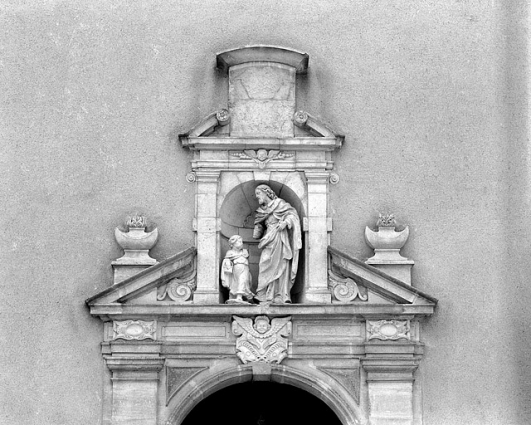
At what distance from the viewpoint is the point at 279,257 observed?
1669cm

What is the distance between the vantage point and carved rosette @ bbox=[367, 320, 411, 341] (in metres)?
16.5

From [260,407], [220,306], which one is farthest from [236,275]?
[260,407]

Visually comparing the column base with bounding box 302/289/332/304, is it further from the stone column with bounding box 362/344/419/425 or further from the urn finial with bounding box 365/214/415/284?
the stone column with bounding box 362/344/419/425

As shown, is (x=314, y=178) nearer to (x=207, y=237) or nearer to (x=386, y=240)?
(x=386, y=240)

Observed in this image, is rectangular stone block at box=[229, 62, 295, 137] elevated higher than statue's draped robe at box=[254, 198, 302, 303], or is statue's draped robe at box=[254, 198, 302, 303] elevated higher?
rectangular stone block at box=[229, 62, 295, 137]

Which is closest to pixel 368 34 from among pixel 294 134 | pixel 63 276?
pixel 294 134

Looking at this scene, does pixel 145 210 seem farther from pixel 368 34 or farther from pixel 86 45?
pixel 368 34

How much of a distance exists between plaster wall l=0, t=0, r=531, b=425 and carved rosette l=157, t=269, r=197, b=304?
0.38m

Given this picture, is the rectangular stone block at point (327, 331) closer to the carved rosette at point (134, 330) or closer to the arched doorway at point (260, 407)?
the carved rosette at point (134, 330)

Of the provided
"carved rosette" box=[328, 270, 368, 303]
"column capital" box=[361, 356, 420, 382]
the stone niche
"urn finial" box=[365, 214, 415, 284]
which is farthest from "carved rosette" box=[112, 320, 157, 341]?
"urn finial" box=[365, 214, 415, 284]

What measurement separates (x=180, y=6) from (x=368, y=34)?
220 centimetres

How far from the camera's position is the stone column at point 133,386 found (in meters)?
16.2

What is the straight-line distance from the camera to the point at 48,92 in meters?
17.3

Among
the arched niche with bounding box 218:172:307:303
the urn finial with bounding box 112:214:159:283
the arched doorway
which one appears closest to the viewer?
the urn finial with bounding box 112:214:159:283
